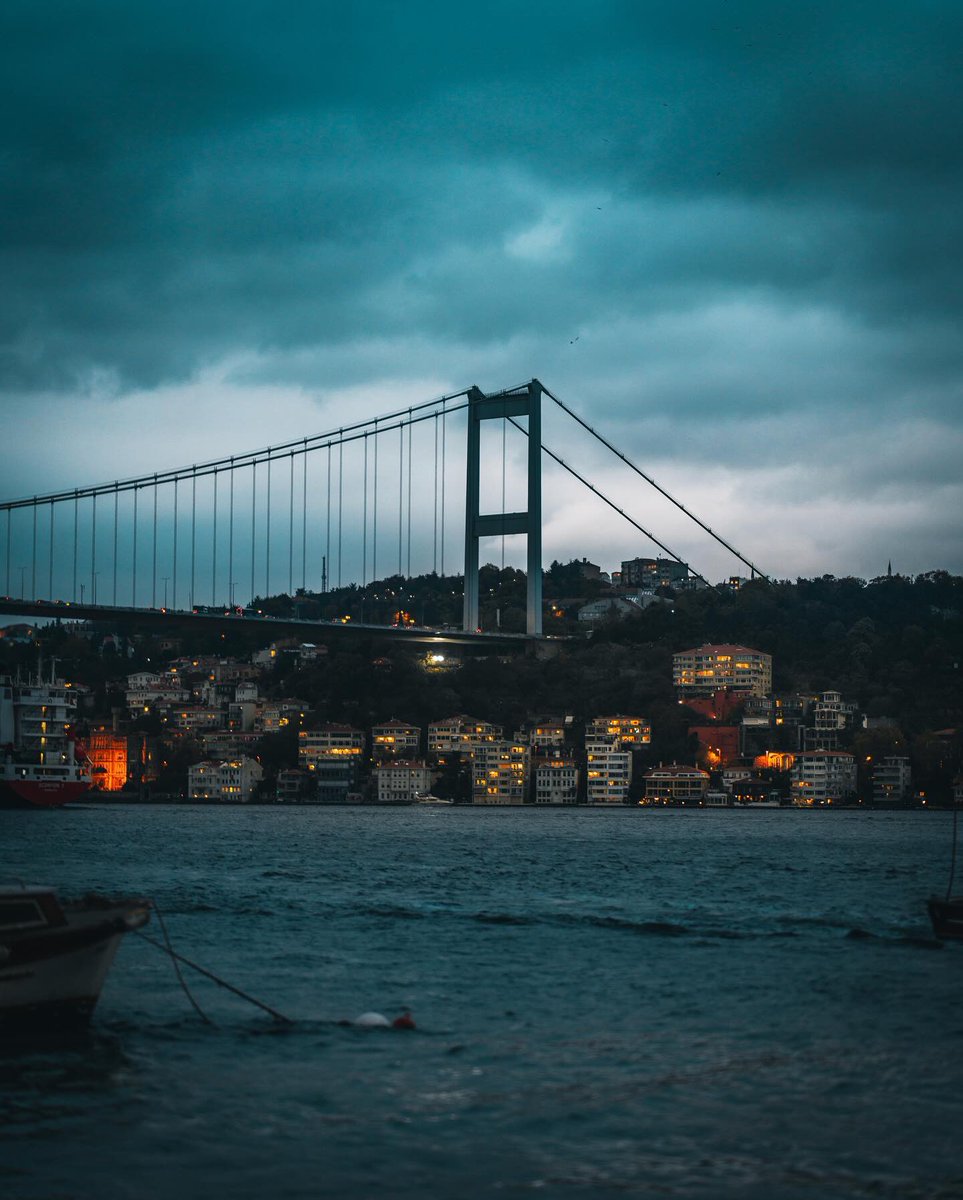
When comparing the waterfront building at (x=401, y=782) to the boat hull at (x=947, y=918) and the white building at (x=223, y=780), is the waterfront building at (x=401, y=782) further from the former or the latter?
the boat hull at (x=947, y=918)

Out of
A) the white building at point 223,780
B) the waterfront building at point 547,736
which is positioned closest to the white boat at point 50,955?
the white building at point 223,780

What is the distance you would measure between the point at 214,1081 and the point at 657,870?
102 feet

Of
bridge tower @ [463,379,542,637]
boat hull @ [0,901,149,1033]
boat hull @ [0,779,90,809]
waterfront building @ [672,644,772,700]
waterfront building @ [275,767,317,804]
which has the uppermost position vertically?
bridge tower @ [463,379,542,637]

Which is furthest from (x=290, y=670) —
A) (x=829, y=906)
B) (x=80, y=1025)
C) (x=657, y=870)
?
(x=80, y=1025)

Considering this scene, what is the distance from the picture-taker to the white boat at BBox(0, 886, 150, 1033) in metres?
15.3

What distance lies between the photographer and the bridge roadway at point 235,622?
235 ft

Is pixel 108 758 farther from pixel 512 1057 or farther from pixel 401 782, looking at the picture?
pixel 512 1057

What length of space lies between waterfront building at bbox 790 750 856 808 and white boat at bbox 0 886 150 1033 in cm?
10099

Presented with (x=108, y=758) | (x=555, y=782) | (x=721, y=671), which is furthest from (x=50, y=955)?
(x=721, y=671)

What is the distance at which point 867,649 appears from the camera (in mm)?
146000

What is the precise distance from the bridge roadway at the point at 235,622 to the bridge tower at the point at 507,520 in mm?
1765

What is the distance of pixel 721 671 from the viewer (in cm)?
14000

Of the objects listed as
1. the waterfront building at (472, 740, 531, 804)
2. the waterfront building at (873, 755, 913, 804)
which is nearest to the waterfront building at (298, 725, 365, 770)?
the waterfront building at (472, 740, 531, 804)

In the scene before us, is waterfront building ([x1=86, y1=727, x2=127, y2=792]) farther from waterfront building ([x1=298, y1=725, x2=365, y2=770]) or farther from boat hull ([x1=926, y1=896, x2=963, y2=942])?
boat hull ([x1=926, y1=896, x2=963, y2=942])
